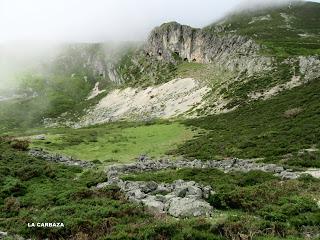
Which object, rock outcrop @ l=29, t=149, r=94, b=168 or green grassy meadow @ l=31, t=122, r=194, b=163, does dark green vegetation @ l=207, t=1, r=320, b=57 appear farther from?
rock outcrop @ l=29, t=149, r=94, b=168

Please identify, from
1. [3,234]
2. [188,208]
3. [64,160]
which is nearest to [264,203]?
[188,208]

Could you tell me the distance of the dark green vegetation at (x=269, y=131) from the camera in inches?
1753

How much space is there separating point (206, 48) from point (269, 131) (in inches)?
3891

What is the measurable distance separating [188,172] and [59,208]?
562 inches

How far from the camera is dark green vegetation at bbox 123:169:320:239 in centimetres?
1945

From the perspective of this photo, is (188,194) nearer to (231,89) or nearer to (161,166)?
(161,166)

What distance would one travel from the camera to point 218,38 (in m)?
146

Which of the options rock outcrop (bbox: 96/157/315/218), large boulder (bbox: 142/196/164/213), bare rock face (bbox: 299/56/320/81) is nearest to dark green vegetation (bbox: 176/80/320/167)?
rock outcrop (bbox: 96/157/315/218)

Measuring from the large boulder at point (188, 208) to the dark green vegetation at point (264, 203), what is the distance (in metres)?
1.26

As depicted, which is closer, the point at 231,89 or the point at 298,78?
the point at 298,78

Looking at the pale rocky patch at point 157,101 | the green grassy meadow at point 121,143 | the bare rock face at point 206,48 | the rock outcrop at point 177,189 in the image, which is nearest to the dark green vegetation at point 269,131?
the rock outcrop at point 177,189

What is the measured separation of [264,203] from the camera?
79.5 feet

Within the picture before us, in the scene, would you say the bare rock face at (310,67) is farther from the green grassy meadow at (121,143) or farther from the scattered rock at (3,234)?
the scattered rock at (3,234)

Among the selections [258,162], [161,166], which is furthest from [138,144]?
[258,162]
